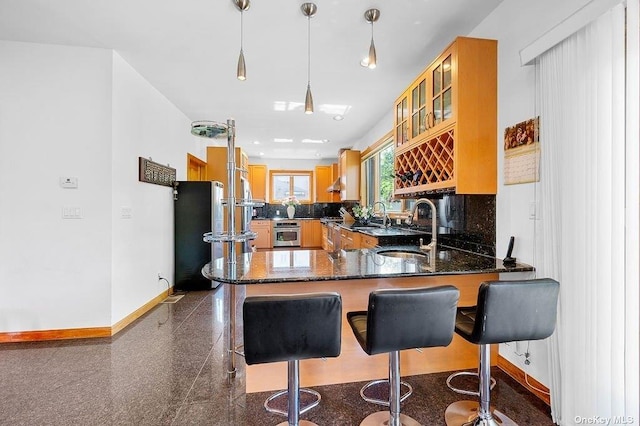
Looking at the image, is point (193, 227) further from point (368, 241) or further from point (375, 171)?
point (375, 171)

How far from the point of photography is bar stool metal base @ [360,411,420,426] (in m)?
1.54

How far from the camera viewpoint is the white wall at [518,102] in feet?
5.79

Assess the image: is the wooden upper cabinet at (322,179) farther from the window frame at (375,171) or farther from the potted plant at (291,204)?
the window frame at (375,171)

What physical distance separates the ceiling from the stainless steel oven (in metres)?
4.04

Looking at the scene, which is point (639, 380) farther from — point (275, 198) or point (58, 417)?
point (275, 198)

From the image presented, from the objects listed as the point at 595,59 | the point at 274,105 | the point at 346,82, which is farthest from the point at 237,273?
the point at 274,105

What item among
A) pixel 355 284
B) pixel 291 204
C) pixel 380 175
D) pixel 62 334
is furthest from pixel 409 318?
pixel 291 204

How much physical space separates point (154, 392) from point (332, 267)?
1.39 meters

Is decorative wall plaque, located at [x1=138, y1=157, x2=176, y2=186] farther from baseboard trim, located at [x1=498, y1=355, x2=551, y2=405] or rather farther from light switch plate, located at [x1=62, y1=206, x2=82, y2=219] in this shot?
baseboard trim, located at [x1=498, y1=355, x2=551, y2=405]

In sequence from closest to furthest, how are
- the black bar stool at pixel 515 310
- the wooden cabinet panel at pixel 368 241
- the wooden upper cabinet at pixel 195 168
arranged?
the black bar stool at pixel 515 310 → the wooden cabinet panel at pixel 368 241 → the wooden upper cabinet at pixel 195 168

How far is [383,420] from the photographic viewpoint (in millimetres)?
1567

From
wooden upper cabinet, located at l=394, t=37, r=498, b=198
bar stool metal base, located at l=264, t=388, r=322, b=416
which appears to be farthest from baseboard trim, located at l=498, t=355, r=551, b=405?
bar stool metal base, located at l=264, t=388, r=322, b=416

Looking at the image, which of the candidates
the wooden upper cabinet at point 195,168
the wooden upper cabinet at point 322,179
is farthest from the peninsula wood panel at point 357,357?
the wooden upper cabinet at point 322,179

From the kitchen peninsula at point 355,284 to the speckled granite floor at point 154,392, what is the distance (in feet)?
0.29
